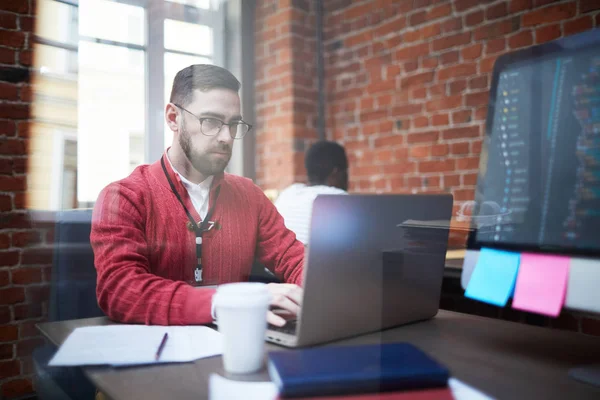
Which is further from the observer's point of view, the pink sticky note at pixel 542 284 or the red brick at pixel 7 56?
the red brick at pixel 7 56

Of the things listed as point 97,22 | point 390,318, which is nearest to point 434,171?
point 390,318

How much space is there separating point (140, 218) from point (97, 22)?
413mm

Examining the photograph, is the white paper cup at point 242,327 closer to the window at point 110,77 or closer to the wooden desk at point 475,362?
the wooden desk at point 475,362

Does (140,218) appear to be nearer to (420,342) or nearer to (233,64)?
(233,64)

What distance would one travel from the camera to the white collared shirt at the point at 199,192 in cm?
102

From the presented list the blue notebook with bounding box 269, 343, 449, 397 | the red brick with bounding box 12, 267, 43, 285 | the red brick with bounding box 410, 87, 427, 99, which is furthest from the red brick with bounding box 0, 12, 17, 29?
the red brick with bounding box 410, 87, 427, 99

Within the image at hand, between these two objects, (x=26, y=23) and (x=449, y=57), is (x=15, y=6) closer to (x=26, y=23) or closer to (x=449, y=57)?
(x=26, y=23)

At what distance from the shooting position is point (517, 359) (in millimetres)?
679

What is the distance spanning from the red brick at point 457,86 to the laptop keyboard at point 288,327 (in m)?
1.75

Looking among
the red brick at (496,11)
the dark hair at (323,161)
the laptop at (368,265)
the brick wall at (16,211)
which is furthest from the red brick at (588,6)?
the brick wall at (16,211)

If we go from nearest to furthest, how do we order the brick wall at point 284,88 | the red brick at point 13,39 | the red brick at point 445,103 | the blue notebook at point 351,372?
the blue notebook at point 351,372 → the red brick at point 13,39 → the brick wall at point 284,88 → the red brick at point 445,103

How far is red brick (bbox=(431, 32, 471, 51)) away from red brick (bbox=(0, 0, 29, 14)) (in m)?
1.75

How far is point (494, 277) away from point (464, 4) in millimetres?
1790

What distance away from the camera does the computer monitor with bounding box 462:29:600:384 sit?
25.3 inches
